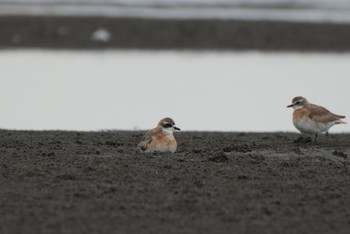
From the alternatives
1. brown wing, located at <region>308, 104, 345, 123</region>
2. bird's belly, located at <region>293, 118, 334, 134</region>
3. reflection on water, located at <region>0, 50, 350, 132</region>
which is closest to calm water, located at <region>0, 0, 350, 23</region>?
→ reflection on water, located at <region>0, 50, 350, 132</region>

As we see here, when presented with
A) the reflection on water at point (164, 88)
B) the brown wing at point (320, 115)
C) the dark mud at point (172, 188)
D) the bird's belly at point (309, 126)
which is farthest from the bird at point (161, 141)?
the reflection on water at point (164, 88)

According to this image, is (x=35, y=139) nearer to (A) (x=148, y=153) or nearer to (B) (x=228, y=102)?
(A) (x=148, y=153)

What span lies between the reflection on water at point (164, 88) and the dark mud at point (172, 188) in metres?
5.25

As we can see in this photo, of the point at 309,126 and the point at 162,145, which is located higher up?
the point at 309,126

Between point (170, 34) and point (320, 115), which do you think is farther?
point (170, 34)

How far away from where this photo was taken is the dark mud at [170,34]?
34031 mm

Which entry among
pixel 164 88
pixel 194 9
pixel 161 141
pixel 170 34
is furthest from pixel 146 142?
pixel 194 9

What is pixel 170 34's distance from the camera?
34.9 meters

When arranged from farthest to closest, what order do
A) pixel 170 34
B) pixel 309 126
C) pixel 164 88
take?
pixel 170 34
pixel 164 88
pixel 309 126

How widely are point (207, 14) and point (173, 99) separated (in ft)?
55.7

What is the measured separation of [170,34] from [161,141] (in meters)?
21.3

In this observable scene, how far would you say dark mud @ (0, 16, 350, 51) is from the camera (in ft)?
112

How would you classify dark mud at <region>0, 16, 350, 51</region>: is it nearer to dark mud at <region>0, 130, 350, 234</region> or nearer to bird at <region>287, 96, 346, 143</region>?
bird at <region>287, 96, 346, 143</region>

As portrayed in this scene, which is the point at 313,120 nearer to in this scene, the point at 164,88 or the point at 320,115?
the point at 320,115
